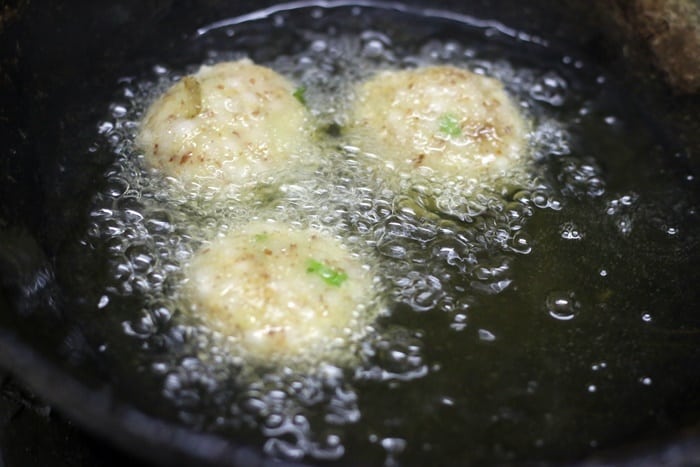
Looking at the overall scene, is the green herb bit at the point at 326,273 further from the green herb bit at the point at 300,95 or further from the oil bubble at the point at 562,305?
the green herb bit at the point at 300,95

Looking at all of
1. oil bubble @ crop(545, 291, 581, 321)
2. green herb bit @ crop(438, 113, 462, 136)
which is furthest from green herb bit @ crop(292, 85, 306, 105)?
oil bubble @ crop(545, 291, 581, 321)

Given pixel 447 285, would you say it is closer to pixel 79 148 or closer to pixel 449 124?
pixel 449 124

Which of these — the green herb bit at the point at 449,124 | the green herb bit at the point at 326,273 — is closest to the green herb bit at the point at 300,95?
the green herb bit at the point at 449,124

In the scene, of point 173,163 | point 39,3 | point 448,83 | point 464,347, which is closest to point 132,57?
point 39,3

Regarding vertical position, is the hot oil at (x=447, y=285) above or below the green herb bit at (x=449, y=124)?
below

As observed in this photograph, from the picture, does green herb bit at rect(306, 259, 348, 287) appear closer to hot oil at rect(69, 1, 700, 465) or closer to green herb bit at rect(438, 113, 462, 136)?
hot oil at rect(69, 1, 700, 465)

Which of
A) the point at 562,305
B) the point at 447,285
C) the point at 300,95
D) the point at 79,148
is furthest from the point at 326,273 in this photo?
the point at 79,148

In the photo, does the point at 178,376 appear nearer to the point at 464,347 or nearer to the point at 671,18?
the point at 464,347
